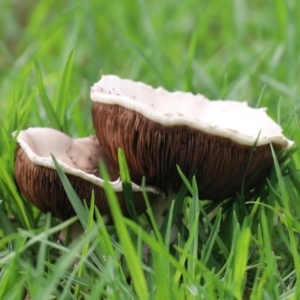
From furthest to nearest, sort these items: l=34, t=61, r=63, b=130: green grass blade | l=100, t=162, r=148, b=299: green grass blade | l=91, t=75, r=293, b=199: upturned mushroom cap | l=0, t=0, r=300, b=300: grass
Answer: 1. l=34, t=61, r=63, b=130: green grass blade
2. l=91, t=75, r=293, b=199: upturned mushroom cap
3. l=0, t=0, r=300, b=300: grass
4. l=100, t=162, r=148, b=299: green grass blade

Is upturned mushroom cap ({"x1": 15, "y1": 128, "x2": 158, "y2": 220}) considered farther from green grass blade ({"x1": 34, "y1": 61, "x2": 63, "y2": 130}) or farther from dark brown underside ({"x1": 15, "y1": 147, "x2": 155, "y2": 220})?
green grass blade ({"x1": 34, "y1": 61, "x2": 63, "y2": 130})

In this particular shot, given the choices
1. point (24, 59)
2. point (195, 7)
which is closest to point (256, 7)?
point (195, 7)

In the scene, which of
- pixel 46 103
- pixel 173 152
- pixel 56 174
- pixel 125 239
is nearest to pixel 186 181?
pixel 173 152

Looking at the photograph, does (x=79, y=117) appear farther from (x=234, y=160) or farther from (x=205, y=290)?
(x=205, y=290)

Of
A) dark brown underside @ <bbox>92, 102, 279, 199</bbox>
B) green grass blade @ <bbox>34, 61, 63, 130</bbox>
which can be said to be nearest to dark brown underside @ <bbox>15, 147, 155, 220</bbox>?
dark brown underside @ <bbox>92, 102, 279, 199</bbox>

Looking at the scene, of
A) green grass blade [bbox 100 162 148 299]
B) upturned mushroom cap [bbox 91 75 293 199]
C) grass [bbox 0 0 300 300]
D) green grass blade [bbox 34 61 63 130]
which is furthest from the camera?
green grass blade [bbox 34 61 63 130]

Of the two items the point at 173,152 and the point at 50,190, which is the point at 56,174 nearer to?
the point at 50,190
